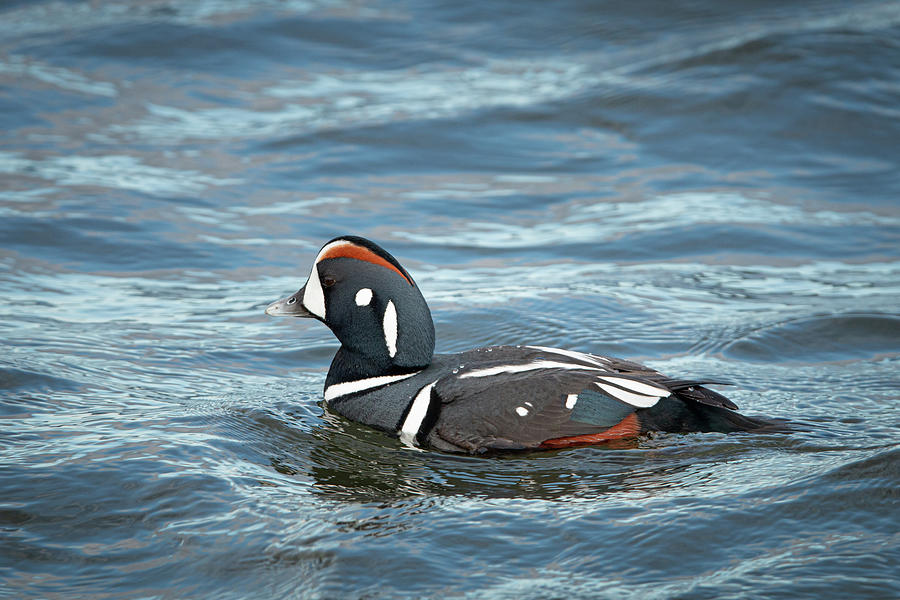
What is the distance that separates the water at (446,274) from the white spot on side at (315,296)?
0.63 meters

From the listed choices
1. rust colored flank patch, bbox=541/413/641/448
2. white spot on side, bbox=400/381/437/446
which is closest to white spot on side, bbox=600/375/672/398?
rust colored flank patch, bbox=541/413/641/448

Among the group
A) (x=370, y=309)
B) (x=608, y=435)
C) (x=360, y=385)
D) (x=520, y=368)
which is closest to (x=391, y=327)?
(x=370, y=309)

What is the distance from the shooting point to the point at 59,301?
882cm

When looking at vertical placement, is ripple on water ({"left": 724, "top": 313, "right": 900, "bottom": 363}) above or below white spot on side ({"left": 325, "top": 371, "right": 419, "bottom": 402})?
below

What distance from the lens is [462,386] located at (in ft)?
19.2

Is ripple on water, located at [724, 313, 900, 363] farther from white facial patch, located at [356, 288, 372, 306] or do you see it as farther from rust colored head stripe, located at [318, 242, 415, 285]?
white facial patch, located at [356, 288, 372, 306]

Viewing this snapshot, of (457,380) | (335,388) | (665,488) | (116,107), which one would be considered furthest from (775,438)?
(116,107)

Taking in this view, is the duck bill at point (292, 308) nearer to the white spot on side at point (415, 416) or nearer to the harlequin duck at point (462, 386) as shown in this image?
the harlequin duck at point (462, 386)

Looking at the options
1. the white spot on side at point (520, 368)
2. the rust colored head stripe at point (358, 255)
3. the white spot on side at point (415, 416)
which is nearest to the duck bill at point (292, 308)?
the rust colored head stripe at point (358, 255)

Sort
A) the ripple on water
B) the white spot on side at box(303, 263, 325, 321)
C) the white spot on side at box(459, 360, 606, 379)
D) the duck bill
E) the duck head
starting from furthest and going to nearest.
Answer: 1. the ripple on water
2. the duck bill
3. the white spot on side at box(303, 263, 325, 321)
4. the duck head
5. the white spot on side at box(459, 360, 606, 379)

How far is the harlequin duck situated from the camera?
225 inches

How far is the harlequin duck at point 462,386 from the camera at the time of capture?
571 centimetres

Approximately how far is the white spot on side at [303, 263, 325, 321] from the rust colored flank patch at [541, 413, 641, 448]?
1688mm

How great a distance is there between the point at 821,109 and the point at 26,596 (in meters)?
12.2
